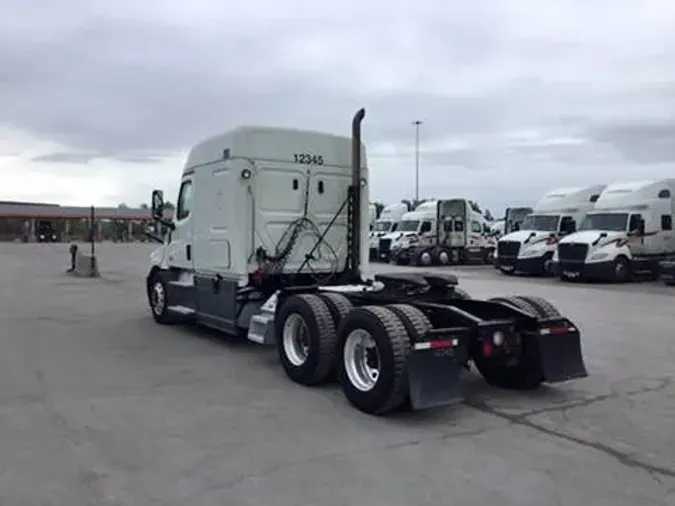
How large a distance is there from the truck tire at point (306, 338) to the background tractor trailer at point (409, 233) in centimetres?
2653

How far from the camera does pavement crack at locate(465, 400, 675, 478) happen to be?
483 centimetres

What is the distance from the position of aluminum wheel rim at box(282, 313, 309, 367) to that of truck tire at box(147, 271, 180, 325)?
4.32 metres

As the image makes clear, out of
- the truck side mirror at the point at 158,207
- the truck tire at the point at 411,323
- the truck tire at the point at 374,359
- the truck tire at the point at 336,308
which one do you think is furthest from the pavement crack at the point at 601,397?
the truck side mirror at the point at 158,207

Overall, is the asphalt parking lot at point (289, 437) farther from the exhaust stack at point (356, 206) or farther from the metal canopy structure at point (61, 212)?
the metal canopy structure at point (61, 212)

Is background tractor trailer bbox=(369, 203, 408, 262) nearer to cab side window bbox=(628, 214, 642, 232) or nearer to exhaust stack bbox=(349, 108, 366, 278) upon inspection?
cab side window bbox=(628, 214, 642, 232)

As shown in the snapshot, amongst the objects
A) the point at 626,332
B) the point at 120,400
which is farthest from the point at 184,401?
the point at 626,332

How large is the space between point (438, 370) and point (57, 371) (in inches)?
182

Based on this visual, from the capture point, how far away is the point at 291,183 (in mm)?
9992

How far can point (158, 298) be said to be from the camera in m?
12.2

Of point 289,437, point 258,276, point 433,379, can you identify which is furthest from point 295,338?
point 289,437

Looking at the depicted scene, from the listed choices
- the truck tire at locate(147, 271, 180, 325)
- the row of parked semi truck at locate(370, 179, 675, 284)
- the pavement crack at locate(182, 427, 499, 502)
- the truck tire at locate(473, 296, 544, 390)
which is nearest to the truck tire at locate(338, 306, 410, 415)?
the pavement crack at locate(182, 427, 499, 502)

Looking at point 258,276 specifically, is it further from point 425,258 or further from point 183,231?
point 425,258

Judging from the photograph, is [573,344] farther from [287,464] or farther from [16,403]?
[16,403]

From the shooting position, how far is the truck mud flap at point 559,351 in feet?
22.4
